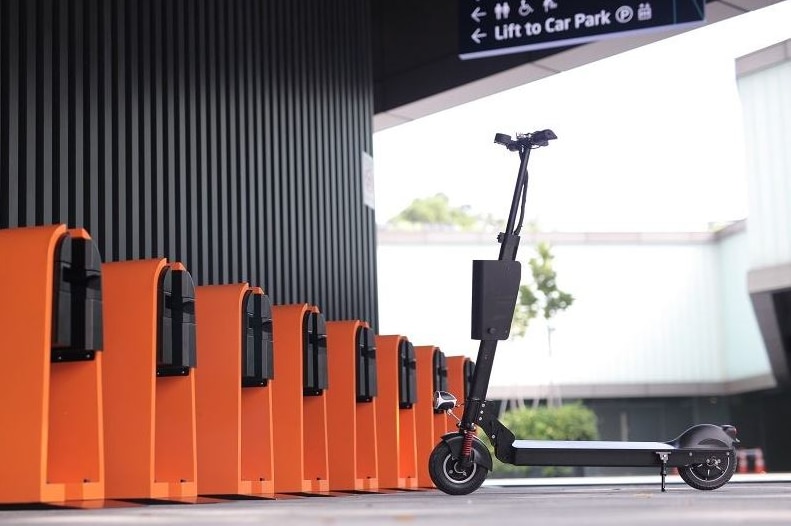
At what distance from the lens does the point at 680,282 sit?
73.8ft

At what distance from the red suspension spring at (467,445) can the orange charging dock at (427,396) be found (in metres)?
3.90

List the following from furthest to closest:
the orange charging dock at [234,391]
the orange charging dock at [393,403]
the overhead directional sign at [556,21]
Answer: the orange charging dock at [393,403] < the overhead directional sign at [556,21] < the orange charging dock at [234,391]

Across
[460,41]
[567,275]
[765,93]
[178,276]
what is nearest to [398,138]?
[567,275]

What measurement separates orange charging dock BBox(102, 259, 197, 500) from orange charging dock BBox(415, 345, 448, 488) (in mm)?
4229

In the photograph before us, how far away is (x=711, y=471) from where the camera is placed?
5.11 meters

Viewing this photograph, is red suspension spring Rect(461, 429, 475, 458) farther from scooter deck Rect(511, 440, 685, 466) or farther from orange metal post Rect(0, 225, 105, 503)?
orange metal post Rect(0, 225, 105, 503)

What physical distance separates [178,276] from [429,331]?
684 inches

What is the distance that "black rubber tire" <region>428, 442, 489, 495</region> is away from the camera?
4488 mm

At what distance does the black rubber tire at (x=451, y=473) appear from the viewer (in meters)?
4.49

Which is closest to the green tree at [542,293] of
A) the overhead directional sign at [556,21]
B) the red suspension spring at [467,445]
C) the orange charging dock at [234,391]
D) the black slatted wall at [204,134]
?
the black slatted wall at [204,134]

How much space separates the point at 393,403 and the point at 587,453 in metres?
2.76

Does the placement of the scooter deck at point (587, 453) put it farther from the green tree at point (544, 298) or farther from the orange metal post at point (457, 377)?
the green tree at point (544, 298)

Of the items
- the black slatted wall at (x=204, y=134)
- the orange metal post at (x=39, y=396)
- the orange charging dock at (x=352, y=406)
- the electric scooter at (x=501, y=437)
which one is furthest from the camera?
the orange charging dock at (x=352, y=406)

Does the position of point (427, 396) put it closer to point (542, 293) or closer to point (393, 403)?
point (393, 403)
